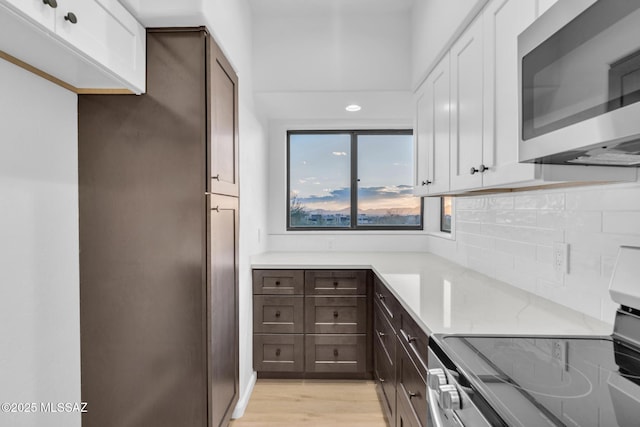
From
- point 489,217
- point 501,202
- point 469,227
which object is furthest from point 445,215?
point 501,202

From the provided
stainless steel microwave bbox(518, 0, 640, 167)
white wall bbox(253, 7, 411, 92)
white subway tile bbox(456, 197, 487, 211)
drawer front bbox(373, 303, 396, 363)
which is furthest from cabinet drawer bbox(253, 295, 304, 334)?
stainless steel microwave bbox(518, 0, 640, 167)

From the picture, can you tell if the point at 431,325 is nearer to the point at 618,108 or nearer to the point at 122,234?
the point at 618,108

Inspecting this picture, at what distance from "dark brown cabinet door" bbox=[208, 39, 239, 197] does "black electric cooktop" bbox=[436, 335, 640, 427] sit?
1.27 m

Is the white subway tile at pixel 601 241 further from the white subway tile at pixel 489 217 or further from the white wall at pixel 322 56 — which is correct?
the white wall at pixel 322 56

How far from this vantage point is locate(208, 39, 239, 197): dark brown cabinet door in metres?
1.68

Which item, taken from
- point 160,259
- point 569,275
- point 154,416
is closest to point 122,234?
point 160,259

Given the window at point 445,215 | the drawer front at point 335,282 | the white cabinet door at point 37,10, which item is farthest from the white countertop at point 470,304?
the white cabinet door at point 37,10

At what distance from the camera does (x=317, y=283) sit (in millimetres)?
2691

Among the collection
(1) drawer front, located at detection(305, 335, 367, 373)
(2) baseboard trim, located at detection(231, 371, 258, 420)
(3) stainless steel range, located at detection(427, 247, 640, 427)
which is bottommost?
(2) baseboard trim, located at detection(231, 371, 258, 420)

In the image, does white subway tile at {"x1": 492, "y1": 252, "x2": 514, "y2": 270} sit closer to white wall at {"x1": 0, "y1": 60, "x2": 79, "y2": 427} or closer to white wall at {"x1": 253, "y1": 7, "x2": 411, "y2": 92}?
white wall at {"x1": 253, "y1": 7, "x2": 411, "y2": 92}

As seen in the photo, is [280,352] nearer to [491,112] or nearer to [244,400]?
[244,400]

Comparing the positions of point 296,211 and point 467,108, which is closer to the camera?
point 467,108

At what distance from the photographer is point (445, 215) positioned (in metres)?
3.26

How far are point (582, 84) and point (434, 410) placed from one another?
91 cm
